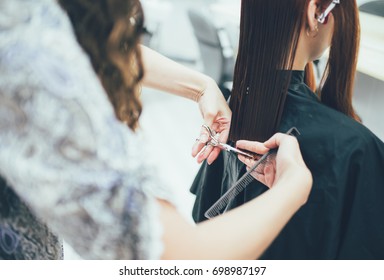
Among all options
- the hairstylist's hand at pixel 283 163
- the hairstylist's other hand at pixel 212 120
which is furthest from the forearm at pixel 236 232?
the hairstylist's other hand at pixel 212 120

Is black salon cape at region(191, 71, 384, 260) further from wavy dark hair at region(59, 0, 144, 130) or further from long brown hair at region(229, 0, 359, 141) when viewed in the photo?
wavy dark hair at region(59, 0, 144, 130)

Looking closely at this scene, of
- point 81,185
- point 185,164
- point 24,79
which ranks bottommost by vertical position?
point 185,164

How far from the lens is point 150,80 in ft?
3.78

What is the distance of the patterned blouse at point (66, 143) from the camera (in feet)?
1.82

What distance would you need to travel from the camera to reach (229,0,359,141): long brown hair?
0.95 m

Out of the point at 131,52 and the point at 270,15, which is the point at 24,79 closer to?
the point at 131,52

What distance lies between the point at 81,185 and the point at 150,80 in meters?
0.62

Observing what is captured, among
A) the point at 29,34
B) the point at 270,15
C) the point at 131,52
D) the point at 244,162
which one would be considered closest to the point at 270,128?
the point at 244,162

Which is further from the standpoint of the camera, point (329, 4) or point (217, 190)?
point (217, 190)

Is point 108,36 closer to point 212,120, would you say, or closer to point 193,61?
point 212,120

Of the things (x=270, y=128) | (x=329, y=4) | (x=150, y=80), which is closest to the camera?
(x=329, y=4)

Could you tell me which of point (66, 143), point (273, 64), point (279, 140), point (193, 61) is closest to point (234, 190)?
point (279, 140)

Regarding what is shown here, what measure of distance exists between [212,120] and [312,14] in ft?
1.21
